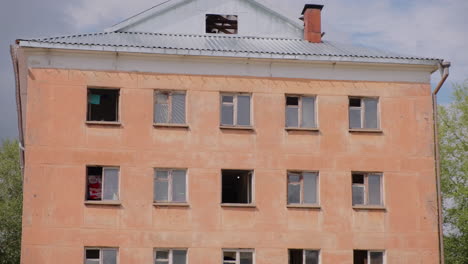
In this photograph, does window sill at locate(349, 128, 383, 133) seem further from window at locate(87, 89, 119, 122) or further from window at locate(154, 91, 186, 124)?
window at locate(87, 89, 119, 122)

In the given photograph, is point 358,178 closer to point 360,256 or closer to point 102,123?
point 360,256

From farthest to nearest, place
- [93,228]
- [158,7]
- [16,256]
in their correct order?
[16,256] → [158,7] → [93,228]

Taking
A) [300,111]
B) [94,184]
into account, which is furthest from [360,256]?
[94,184]

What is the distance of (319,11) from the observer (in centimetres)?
3344

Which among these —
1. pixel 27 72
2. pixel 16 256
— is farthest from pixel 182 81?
Answer: pixel 16 256

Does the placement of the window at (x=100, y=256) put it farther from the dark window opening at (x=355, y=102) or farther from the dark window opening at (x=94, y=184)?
the dark window opening at (x=355, y=102)

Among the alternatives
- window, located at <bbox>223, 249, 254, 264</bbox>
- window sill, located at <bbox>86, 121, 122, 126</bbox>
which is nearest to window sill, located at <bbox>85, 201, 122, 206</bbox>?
window sill, located at <bbox>86, 121, 122, 126</bbox>

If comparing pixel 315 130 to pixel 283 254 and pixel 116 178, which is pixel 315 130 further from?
pixel 116 178

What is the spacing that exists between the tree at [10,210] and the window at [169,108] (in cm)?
3534

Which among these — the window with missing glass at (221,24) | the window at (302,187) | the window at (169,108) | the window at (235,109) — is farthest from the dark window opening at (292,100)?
the window with missing glass at (221,24)

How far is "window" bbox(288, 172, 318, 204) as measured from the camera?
30.0 metres

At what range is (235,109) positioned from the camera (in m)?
30.3

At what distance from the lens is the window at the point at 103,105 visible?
97.7 feet

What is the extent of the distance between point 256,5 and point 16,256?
36714mm
